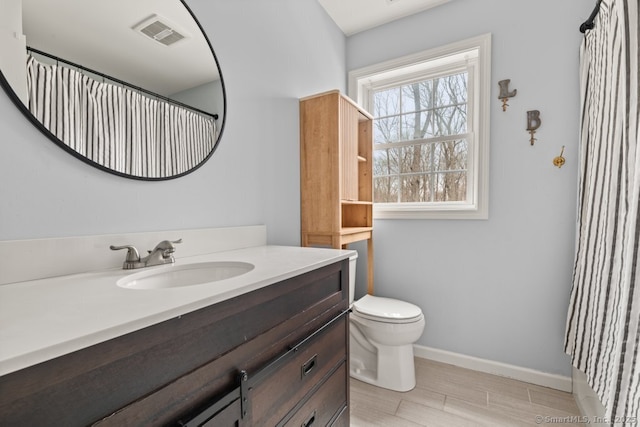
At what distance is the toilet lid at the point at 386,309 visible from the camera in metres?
1.72

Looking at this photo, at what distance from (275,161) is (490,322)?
177 cm

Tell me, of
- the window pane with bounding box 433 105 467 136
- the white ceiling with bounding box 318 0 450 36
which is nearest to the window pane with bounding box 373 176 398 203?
the window pane with bounding box 433 105 467 136

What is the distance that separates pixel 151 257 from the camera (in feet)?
3.14

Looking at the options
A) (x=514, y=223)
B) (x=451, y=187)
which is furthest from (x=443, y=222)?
(x=514, y=223)

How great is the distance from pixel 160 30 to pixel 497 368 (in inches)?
103

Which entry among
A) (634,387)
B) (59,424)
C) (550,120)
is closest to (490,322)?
(634,387)

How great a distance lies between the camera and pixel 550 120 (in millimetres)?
1745

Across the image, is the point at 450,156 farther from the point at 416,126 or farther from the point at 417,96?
the point at 417,96

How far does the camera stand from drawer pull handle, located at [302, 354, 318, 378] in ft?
3.03

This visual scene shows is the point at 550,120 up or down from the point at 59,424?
up

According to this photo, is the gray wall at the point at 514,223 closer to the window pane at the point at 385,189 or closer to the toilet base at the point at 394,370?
the window pane at the point at 385,189

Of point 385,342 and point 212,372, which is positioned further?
point 385,342

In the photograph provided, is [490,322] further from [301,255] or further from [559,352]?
[301,255]

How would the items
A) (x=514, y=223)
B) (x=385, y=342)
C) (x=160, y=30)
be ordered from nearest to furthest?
(x=160, y=30)
(x=385, y=342)
(x=514, y=223)
